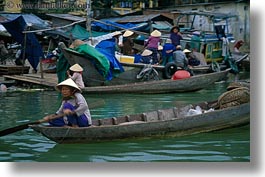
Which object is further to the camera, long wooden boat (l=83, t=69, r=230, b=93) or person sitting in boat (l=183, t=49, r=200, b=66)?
person sitting in boat (l=183, t=49, r=200, b=66)

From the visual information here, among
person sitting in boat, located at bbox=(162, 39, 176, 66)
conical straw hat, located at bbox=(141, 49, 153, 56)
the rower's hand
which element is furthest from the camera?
person sitting in boat, located at bbox=(162, 39, 176, 66)

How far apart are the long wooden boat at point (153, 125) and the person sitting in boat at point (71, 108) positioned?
Answer: 66 millimetres

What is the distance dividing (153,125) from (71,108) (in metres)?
0.81

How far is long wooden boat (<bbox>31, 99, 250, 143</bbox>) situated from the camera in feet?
14.4

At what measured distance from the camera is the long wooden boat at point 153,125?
14.4 feet

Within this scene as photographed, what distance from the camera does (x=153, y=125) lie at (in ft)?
15.2

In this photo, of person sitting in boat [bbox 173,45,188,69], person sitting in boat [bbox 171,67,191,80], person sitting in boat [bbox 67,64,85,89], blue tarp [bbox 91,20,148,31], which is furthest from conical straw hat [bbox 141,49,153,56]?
person sitting in boat [bbox 67,64,85,89]

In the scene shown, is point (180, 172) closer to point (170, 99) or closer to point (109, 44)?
point (170, 99)

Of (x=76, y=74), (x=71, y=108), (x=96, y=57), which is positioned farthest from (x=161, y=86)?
(x=71, y=108)

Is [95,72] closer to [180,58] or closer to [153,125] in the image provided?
[180,58]

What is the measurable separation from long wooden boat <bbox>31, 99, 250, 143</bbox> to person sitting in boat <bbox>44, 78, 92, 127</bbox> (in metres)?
0.07

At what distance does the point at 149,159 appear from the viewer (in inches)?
157

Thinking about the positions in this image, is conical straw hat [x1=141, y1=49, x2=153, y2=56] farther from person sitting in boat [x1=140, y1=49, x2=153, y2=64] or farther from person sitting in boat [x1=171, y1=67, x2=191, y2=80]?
person sitting in boat [x1=171, y1=67, x2=191, y2=80]

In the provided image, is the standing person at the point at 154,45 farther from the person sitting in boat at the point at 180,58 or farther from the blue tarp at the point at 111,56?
the blue tarp at the point at 111,56
